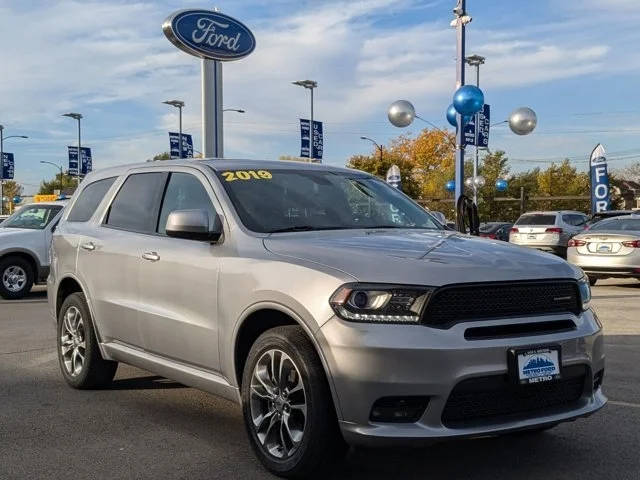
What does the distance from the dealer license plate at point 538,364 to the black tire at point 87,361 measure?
355 centimetres

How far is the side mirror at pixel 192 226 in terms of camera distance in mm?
4414

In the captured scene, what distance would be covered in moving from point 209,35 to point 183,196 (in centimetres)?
1320

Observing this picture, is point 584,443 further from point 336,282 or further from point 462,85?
point 462,85

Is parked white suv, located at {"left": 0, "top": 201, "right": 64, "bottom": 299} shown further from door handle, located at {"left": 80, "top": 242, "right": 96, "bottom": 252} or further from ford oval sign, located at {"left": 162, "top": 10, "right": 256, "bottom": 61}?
Result: door handle, located at {"left": 80, "top": 242, "right": 96, "bottom": 252}

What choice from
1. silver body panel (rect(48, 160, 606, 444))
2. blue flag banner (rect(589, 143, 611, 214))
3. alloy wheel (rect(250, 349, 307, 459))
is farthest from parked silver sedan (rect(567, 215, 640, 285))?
blue flag banner (rect(589, 143, 611, 214))

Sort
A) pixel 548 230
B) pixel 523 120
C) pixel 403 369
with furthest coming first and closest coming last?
pixel 548 230 → pixel 523 120 → pixel 403 369

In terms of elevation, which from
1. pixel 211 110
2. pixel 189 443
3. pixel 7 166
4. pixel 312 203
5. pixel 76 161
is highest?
pixel 76 161

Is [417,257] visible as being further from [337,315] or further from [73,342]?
[73,342]

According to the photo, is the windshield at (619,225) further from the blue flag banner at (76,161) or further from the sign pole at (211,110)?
the blue flag banner at (76,161)

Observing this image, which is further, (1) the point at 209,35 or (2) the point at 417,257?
(1) the point at 209,35

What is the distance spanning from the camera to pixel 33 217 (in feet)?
43.9

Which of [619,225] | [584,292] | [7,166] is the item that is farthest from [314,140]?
[584,292]

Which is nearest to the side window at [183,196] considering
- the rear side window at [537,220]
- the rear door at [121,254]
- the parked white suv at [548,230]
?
the rear door at [121,254]

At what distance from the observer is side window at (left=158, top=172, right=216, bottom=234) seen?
4930 mm
